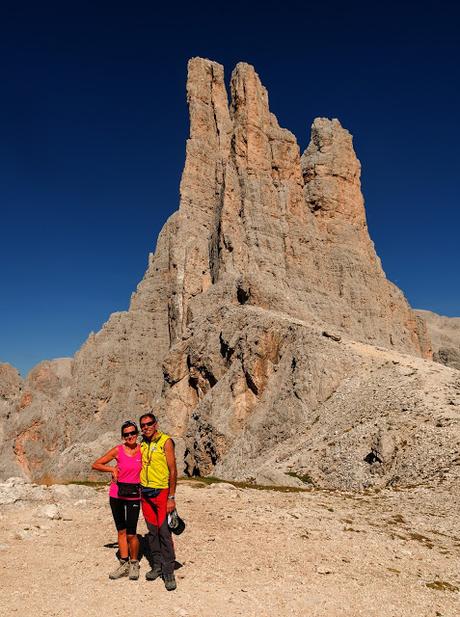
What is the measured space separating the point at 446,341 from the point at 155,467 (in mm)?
156919

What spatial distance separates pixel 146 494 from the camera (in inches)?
341

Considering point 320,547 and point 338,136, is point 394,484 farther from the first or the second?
point 338,136

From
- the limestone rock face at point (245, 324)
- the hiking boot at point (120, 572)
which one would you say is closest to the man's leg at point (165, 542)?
the hiking boot at point (120, 572)

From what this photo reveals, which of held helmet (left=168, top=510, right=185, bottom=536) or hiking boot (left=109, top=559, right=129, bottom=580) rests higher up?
held helmet (left=168, top=510, right=185, bottom=536)

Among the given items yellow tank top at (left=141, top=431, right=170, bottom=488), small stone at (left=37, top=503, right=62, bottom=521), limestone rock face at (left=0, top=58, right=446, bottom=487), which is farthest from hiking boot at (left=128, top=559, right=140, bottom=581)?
limestone rock face at (left=0, top=58, right=446, bottom=487)

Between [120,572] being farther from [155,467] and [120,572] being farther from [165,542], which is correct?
[155,467]

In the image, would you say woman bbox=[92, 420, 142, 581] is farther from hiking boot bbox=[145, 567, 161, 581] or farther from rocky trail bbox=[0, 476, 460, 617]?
rocky trail bbox=[0, 476, 460, 617]

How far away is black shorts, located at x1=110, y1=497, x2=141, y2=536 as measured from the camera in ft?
28.9

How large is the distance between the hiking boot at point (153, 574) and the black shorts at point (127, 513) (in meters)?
0.78

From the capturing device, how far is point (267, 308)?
48.2 metres

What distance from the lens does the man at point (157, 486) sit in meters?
8.57

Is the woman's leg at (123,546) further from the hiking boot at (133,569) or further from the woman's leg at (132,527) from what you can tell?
the hiking boot at (133,569)

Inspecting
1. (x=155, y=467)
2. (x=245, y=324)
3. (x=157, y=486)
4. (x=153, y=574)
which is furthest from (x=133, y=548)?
(x=245, y=324)

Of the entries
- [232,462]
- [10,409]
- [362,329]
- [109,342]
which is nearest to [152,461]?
[232,462]
